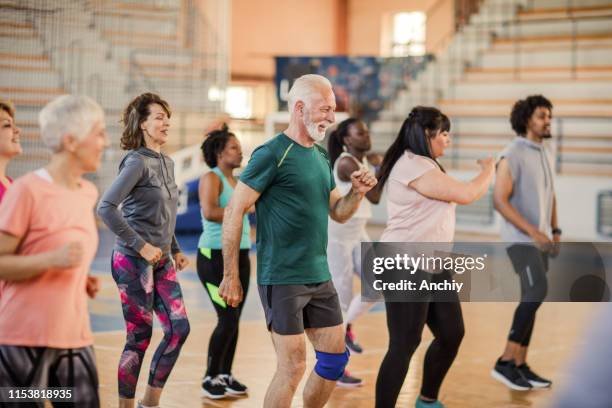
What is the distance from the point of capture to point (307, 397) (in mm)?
4605

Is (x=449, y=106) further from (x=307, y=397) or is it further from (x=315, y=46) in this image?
(x=307, y=397)

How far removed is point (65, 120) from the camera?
131 inches

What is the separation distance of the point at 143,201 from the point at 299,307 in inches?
44.8

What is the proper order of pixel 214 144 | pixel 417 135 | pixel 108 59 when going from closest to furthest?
pixel 417 135
pixel 214 144
pixel 108 59

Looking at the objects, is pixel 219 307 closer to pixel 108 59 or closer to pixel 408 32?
pixel 108 59

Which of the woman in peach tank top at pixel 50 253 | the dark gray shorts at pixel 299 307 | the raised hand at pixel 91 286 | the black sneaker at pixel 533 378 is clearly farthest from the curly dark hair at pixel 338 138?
the woman in peach tank top at pixel 50 253

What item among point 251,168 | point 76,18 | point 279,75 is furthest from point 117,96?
point 251,168

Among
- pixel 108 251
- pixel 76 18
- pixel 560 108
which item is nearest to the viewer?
pixel 108 251

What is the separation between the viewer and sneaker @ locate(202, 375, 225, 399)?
243 inches

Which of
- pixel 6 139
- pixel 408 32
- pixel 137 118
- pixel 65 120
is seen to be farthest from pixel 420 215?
pixel 408 32

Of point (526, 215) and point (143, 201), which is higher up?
point (143, 201)

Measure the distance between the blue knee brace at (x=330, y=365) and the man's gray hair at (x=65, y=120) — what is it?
1.70m

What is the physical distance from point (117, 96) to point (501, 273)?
10872 mm

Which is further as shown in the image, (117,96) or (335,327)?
(117,96)
